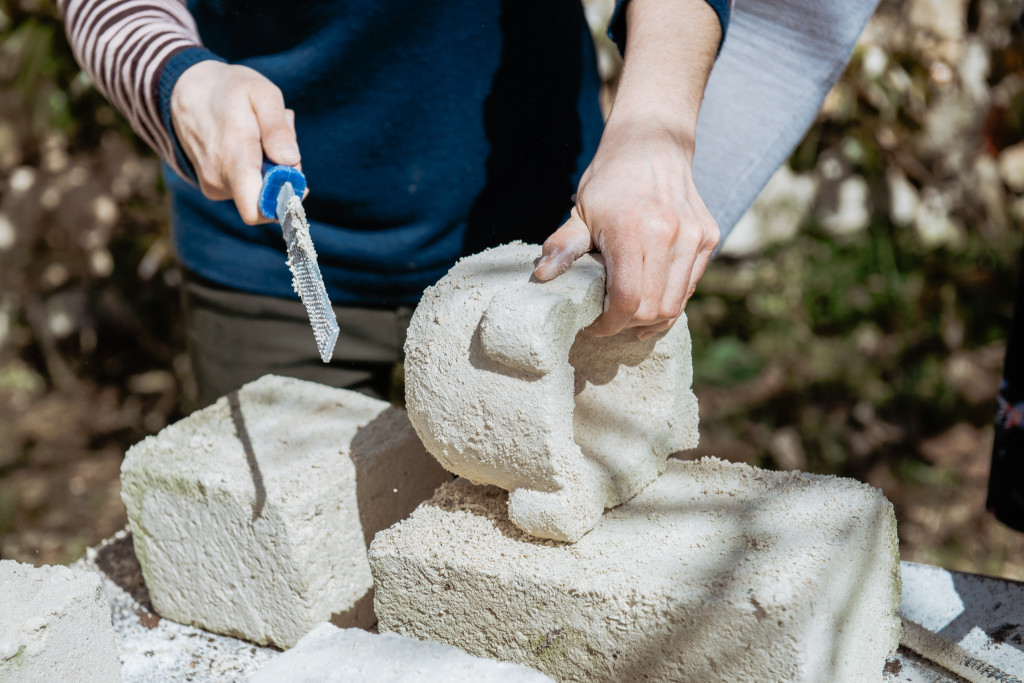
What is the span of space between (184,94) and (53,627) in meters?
0.67

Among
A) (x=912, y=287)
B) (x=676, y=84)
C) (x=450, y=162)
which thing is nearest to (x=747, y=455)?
(x=912, y=287)

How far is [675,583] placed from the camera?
905 mm

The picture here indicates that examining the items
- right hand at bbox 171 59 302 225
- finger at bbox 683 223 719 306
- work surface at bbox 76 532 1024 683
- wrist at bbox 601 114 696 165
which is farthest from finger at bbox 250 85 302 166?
work surface at bbox 76 532 1024 683

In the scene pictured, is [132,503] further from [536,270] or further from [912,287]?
[912,287]

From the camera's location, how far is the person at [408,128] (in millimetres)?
1108

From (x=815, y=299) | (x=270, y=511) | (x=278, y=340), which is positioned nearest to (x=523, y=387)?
(x=270, y=511)

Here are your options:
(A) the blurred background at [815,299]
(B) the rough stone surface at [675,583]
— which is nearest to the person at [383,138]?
(B) the rough stone surface at [675,583]

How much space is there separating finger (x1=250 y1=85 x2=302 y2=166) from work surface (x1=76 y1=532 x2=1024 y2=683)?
2.15ft

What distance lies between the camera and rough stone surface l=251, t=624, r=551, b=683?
88 cm

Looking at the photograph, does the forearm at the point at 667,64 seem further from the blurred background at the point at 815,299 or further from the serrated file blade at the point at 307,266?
the blurred background at the point at 815,299

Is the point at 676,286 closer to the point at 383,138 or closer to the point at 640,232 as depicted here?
the point at 640,232

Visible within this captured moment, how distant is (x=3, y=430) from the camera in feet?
10.6

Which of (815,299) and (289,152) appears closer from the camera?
(289,152)

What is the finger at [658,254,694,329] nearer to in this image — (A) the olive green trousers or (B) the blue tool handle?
(B) the blue tool handle
